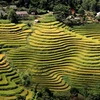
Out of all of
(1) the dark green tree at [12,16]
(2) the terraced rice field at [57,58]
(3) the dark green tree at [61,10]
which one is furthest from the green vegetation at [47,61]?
(3) the dark green tree at [61,10]

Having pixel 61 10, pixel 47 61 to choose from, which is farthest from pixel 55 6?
pixel 47 61

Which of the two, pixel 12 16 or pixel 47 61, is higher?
pixel 12 16

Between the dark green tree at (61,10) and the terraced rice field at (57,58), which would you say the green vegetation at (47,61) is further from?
the dark green tree at (61,10)

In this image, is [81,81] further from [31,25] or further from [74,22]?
[74,22]

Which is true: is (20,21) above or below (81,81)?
above

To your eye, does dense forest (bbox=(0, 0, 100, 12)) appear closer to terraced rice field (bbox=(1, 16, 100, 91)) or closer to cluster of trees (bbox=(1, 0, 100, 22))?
cluster of trees (bbox=(1, 0, 100, 22))

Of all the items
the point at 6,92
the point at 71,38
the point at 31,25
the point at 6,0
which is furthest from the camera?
the point at 6,0

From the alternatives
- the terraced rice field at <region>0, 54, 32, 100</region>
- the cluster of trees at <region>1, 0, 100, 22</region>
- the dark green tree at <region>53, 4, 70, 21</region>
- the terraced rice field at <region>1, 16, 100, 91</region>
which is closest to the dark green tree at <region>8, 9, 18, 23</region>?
the terraced rice field at <region>1, 16, 100, 91</region>

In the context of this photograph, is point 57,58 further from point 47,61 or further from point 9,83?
point 9,83

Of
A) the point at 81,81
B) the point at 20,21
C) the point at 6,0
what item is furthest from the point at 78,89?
the point at 6,0
